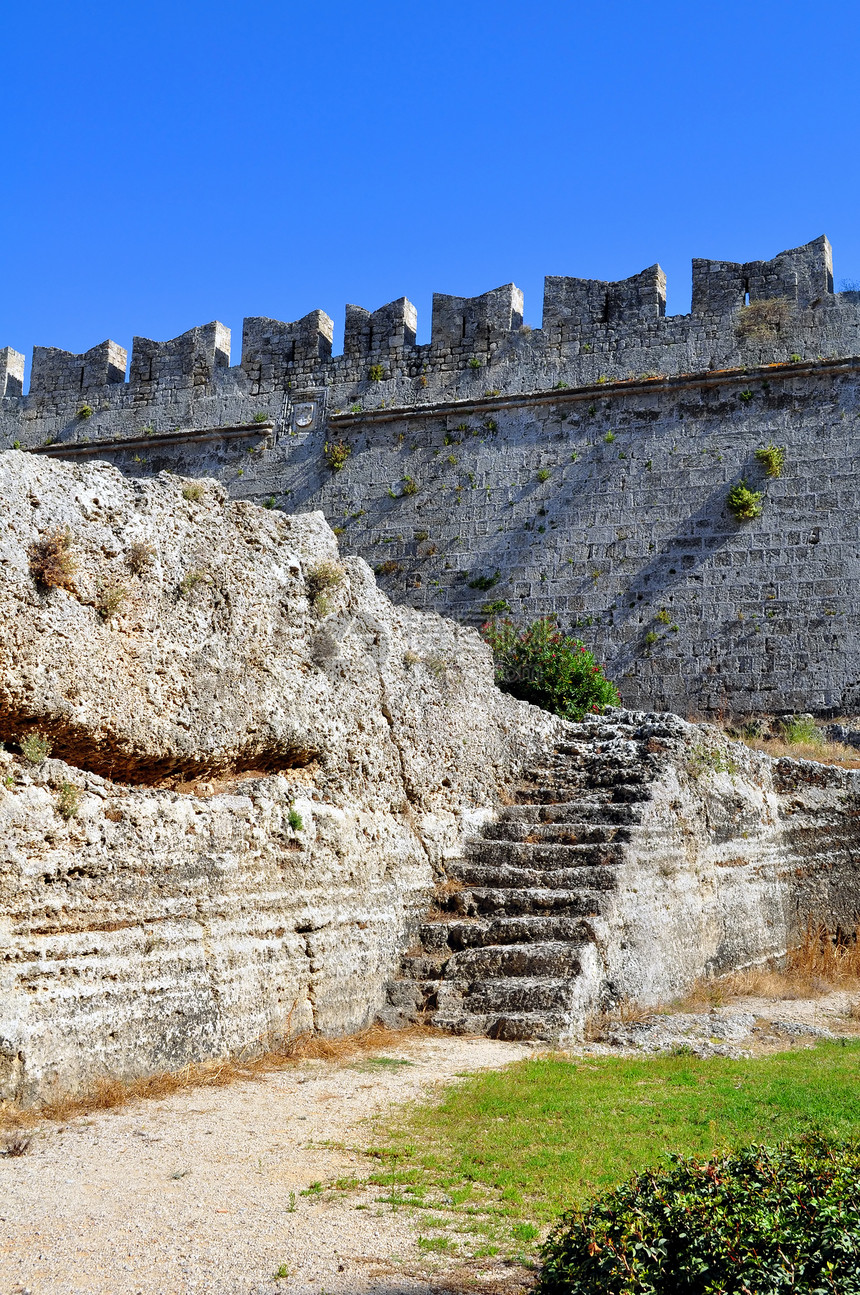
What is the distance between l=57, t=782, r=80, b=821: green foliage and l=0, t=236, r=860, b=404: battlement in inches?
506

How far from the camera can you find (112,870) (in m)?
5.58

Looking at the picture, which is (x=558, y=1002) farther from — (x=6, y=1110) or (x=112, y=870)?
(x=6, y=1110)

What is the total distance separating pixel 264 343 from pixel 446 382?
3.22m

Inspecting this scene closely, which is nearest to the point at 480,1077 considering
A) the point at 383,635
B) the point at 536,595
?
the point at 383,635

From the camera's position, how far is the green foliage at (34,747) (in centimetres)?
532

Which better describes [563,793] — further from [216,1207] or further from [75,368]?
[75,368]

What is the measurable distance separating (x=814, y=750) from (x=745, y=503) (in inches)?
156

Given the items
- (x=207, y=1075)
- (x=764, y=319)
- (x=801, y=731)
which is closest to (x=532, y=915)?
(x=207, y=1075)

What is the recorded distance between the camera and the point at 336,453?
18.0m

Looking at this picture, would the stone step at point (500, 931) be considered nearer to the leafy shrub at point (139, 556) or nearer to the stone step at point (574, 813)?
the stone step at point (574, 813)

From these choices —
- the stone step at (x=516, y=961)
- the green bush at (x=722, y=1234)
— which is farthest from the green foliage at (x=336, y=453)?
the green bush at (x=722, y=1234)

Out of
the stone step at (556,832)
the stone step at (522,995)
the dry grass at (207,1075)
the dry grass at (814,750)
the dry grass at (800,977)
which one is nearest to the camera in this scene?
the dry grass at (207,1075)

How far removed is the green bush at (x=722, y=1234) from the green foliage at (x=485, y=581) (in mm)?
14062

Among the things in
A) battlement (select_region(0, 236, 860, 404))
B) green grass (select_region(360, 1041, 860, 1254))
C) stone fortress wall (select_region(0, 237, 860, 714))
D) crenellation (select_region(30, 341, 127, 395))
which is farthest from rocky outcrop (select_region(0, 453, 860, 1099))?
crenellation (select_region(30, 341, 127, 395))
